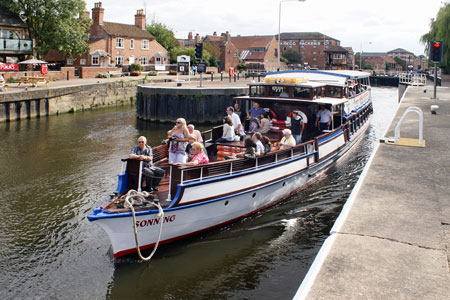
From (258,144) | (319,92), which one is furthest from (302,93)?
(258,144)

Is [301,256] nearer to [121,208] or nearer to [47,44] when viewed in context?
[121,208]

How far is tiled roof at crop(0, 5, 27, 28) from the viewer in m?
43.9

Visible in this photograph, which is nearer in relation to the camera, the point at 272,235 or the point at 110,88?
the point at 272,235

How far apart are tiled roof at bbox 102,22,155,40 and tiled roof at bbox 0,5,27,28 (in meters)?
14.8

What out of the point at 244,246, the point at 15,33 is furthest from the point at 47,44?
the point at 244,246

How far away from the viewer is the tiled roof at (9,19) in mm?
43938

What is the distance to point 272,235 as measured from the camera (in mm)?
12266

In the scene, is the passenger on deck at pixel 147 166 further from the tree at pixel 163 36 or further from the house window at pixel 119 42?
the tree at pixel 163 36

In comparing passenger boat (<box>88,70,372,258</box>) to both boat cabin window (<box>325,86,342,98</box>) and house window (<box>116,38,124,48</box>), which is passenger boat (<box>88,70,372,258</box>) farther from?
house window (<box>116,38,124,48</box>)

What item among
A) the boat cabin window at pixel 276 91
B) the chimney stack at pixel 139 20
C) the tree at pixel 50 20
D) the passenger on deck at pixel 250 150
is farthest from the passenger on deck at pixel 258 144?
the chimney stack at pixel 139 20

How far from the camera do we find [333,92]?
2014 cm

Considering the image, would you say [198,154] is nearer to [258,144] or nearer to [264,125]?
[258,144]

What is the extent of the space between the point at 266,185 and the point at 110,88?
32697 millimetres

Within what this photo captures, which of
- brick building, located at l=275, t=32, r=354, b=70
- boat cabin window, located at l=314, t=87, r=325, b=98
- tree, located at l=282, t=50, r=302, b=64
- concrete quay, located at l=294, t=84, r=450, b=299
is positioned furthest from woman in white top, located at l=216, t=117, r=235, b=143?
brick building, located at l=275, t=32, r=354, b=70
